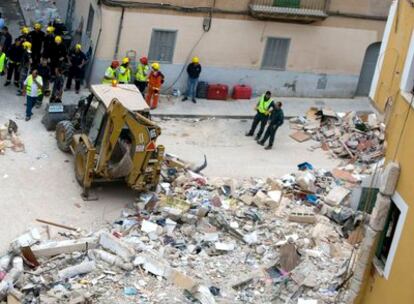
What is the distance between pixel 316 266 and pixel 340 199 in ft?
9.44

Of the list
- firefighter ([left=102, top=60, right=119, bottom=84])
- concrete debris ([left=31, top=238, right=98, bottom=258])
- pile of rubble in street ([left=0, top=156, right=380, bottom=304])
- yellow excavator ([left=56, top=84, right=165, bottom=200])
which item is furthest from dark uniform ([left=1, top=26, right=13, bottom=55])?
concrete debris ([left=31, top=238, right=98, bottom=258])

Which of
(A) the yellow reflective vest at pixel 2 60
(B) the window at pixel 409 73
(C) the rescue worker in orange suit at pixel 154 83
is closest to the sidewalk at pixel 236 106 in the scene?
(C) the rescue worker in orange suit at pixel 154 83

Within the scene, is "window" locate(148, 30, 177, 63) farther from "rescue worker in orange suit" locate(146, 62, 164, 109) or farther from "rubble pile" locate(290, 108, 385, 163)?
"rubble pile" locate(290, 108, 385, 163)

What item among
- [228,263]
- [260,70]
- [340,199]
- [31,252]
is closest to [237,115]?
[260,70]

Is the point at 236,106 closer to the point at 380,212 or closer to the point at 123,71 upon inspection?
the point at 123,71

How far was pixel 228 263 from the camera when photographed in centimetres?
1518

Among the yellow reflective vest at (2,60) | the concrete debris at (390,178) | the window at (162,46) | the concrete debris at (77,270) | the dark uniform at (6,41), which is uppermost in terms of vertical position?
the concrete debris at (390,178)

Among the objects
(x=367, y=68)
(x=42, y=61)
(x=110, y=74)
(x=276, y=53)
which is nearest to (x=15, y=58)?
(x=42, y=61)

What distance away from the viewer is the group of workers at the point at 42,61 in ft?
70.5

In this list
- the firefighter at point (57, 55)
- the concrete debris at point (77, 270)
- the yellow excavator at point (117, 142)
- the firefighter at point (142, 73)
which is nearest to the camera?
the concrete debris at point (77, 270)

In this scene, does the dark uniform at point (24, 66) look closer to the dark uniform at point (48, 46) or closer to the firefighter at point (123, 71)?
the dark uniform at point (48, 46)

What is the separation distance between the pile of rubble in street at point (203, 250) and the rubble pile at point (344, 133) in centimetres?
262

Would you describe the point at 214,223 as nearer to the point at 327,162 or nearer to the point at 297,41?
the point at 327,162

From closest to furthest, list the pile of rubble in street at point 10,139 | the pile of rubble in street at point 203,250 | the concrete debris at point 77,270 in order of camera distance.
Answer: the pile of rubble in street at point 203,250 < the concrete debris at point 77,270 < the pile of rubble in street at point 10,139
